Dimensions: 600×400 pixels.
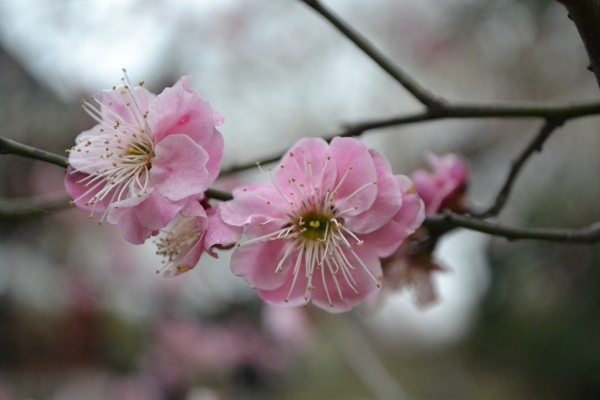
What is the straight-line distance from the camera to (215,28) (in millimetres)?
2322

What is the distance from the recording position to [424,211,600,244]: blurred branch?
0.38 metres

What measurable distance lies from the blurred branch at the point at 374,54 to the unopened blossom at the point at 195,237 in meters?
0.24

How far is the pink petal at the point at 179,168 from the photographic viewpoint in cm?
35

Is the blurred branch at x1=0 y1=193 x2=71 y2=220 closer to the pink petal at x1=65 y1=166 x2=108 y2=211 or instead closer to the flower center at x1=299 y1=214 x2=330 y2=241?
the pink petal at x1=65 y1=166 x2=108 y2=211

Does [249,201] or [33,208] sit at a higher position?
[33,208]

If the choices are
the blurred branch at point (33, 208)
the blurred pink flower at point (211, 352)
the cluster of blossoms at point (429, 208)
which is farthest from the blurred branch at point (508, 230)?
the blurred pink flower at point (211, 352)

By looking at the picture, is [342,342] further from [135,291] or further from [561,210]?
[561,210]

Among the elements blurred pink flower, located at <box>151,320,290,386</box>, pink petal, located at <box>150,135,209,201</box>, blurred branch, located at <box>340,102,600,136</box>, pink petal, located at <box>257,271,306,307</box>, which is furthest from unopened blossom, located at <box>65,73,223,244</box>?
blurred pink flower, located at <box>151,320,290,386</box>

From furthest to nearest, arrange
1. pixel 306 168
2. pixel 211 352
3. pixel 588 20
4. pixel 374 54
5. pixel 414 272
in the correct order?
pixel 211 352
pixel 414 272
pixel 374 54
pixel 306 168
pixel 588 20

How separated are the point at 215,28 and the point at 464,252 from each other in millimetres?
1544

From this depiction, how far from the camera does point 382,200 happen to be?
1.25 feet

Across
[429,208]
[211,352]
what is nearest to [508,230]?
[429,208]

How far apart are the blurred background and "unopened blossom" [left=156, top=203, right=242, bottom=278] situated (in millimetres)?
161

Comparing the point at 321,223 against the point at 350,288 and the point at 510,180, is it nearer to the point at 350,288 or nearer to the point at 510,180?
the point at 350,288
